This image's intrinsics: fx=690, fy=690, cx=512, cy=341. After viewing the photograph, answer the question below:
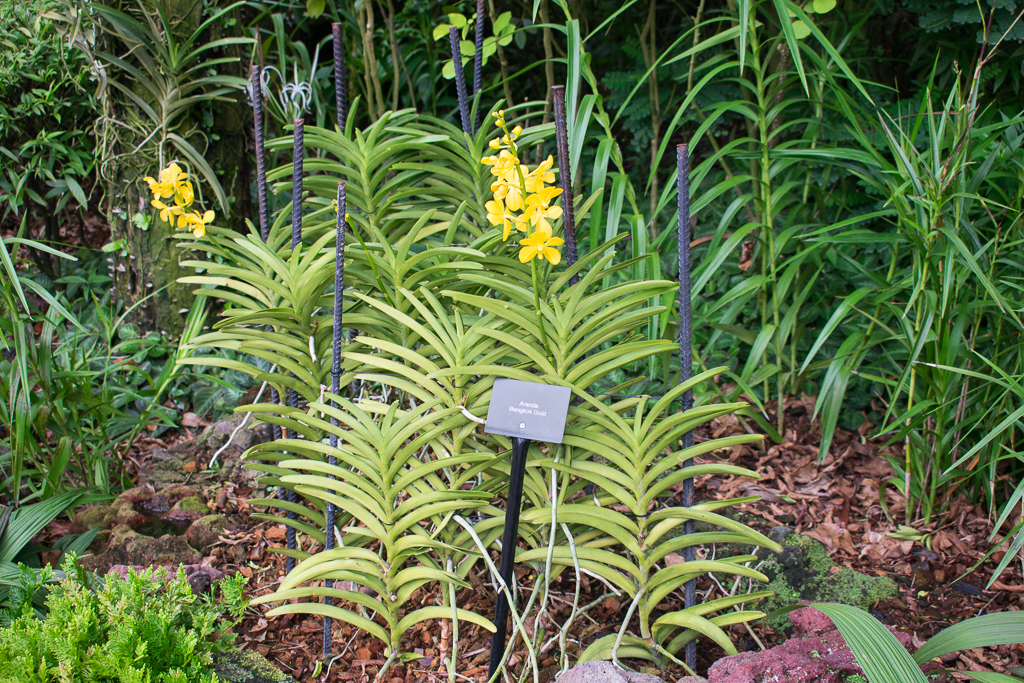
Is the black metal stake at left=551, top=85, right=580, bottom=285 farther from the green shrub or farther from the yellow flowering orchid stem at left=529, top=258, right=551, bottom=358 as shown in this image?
the green shrub

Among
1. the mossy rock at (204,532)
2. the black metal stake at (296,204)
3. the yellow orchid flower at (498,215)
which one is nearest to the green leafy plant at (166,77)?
the black metal stake at (296,204)

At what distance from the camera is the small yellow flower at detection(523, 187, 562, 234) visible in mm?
1280

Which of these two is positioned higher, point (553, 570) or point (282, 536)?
point (553, 570)

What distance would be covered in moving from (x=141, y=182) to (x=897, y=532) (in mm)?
2760

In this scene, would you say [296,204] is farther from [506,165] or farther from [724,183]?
[724,183]

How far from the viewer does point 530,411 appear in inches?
51.6

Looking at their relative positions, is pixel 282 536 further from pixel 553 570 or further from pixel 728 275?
pixel 728 275

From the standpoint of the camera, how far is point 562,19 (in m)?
2.97

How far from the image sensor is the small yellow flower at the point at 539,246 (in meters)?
1.25

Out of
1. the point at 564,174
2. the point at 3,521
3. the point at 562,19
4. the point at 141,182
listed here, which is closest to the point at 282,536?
the point at 3,521

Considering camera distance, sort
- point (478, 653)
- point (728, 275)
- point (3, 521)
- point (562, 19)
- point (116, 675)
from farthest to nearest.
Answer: point (562, 19), point (728, 275), point (3, 521), point (478, 653), point (116, 675)

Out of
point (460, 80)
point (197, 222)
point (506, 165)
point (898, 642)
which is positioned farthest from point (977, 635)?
point (197, 222)

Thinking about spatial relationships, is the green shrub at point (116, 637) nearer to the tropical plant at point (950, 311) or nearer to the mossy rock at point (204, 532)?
the mossy rock at point (204, 532)

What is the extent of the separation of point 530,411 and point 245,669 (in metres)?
0.83
